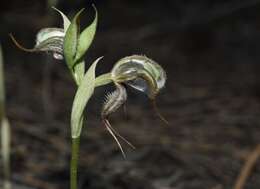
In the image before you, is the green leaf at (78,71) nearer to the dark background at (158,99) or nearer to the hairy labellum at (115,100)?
the hairy labellum at (115,100)

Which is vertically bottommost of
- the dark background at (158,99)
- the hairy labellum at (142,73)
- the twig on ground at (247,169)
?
the dark background at (158,99)

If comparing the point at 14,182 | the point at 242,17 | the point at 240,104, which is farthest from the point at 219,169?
the point at 242,17

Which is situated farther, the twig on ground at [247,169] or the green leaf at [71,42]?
the twig on ground at [247,169]

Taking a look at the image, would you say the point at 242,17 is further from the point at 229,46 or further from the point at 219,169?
the point at 219,169

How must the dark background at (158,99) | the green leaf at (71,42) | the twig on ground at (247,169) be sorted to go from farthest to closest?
1. the dark background at (158,99)
2. the twig on ground at (247,169)
3. the green leaf at (71,42)

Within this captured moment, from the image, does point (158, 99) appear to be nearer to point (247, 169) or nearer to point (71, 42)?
point (247, 169)

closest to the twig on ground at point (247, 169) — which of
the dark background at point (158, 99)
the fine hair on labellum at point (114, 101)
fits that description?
the dark background at point (158, 99)

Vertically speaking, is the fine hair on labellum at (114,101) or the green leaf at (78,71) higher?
the green leaf at (78,71)

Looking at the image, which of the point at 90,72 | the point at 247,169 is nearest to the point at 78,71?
the point at 90,72

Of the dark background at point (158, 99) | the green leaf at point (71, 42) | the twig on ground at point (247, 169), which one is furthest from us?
the dark background at point (158, 99)
